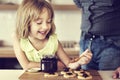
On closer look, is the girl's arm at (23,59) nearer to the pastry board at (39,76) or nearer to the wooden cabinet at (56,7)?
the pastry board at (39,76)

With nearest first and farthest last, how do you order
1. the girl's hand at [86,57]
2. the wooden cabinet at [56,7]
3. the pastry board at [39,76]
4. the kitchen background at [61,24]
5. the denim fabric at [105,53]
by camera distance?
the pastry board at [39,76], the girl's hand at [86,57], the denim fabric at [105,53], the wooden cabinet at [56,7], the kitchen background at [61,24]

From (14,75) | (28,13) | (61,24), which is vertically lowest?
(14,75)

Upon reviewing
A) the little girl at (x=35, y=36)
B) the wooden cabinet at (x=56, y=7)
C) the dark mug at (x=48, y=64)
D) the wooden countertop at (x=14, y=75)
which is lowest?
the wooden countertop at (x=14, y=75)

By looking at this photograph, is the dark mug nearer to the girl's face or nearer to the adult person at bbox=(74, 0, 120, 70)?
the girl's face

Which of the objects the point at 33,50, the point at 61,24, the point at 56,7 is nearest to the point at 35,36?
the point at 33,50

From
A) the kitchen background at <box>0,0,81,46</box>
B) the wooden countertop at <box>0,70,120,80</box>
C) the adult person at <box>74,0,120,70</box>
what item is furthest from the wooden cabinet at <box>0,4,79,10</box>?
the wooden countertop at <box>0,70,120,80</box>

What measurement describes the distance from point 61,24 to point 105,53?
6.39 ft

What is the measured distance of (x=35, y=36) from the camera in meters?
1.52

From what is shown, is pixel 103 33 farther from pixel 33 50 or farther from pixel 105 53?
pixel 33 50

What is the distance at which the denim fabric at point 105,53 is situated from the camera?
1.52 meters

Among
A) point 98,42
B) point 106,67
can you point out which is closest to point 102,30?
point 98,42

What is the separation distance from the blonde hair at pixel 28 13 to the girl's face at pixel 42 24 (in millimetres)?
18

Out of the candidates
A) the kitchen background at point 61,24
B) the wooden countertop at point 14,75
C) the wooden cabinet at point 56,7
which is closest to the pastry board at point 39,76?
the wooden countertop at point 14,75

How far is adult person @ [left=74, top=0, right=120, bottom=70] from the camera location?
5.01 feet
